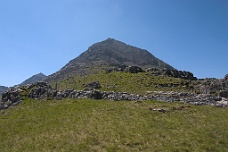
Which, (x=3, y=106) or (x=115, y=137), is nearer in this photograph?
(x=115, y=137)

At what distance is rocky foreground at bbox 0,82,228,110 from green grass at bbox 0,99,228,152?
3671mm

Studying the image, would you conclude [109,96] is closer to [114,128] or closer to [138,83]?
[114,128]

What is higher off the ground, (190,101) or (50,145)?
(190,101)

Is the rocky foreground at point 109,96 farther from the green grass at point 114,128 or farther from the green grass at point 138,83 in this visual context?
the green grass at point 138,83

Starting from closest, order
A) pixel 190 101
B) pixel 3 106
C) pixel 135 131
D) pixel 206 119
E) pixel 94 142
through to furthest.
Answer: pixel 94 142
pixel 135 131
pixel 206 119
pixel 190 101
pixel 3 106

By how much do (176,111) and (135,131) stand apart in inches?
391

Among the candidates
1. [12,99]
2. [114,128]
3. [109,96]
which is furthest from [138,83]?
[114,128]

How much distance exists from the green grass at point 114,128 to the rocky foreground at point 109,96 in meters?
3.67

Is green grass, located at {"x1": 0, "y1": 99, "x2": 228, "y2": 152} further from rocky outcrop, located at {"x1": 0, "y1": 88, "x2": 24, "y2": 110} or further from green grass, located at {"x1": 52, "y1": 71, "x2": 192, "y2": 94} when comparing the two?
green grass, located at {"x1": 52, "y1": 71, "x2": 192, "y2": 94}

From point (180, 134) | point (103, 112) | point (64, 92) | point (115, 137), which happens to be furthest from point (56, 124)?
point (64, 92)

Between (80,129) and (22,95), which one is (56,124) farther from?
(22,95)

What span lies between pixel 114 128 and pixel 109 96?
56.3ft

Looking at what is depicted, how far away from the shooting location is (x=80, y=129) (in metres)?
26.8

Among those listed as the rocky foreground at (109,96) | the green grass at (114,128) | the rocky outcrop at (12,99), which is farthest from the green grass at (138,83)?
the rocky outcrop at (12,99)
